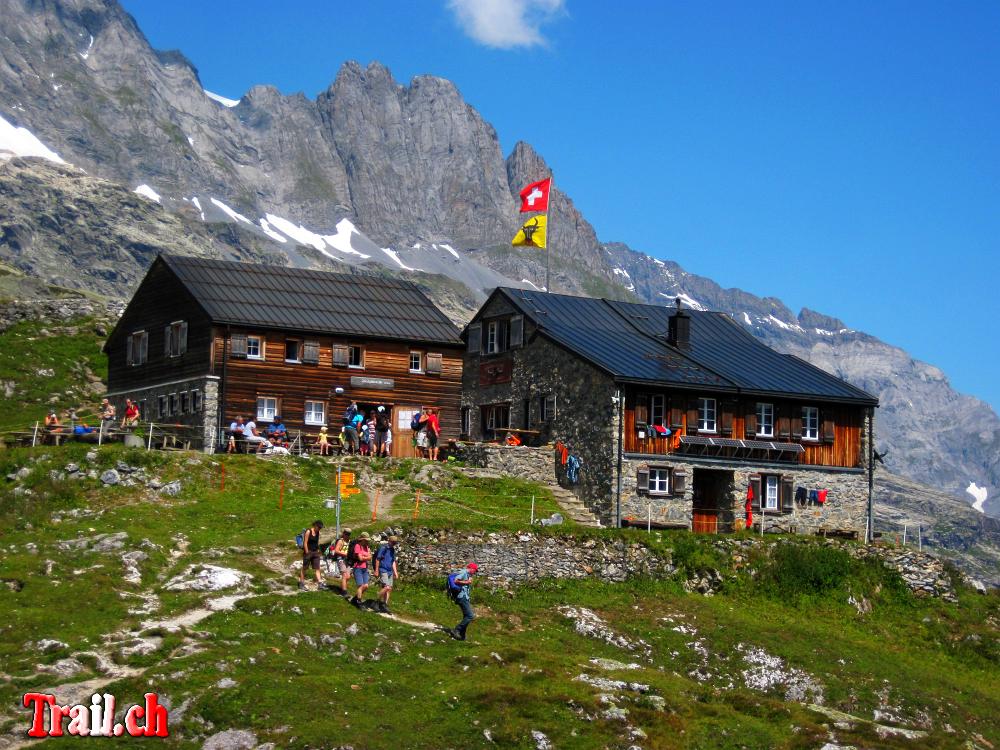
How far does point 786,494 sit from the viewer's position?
2699 inches

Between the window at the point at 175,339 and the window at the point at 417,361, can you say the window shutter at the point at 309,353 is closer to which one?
the window at the point at 417,361

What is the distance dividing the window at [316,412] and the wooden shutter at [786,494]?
2216cm

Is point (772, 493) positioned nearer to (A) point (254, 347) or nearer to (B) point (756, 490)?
(B) point (756, 490)

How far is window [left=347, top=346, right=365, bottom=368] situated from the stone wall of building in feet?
24.3

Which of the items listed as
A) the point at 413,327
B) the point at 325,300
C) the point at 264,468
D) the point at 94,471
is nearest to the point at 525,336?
the point at 413,327

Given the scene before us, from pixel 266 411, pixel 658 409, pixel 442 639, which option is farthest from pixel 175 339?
pixel 442 639

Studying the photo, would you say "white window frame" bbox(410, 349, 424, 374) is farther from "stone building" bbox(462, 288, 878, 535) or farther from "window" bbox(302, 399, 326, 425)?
"window" bbox(302, 399, 326, 425)

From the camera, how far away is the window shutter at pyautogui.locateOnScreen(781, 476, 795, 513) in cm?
6831

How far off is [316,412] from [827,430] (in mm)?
24772

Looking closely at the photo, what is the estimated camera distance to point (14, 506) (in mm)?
50531

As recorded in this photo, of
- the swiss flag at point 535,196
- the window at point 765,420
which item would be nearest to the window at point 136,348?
the swiss flag at point 535,196

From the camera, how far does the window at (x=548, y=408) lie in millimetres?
69875

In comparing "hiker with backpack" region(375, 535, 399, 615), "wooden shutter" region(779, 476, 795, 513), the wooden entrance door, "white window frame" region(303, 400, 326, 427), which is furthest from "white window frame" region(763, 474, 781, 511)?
"hiker with backpack" region(375, 535, 399, 615)

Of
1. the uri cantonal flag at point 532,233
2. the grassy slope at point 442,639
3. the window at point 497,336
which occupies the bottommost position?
the grassy slope at point 442,639
